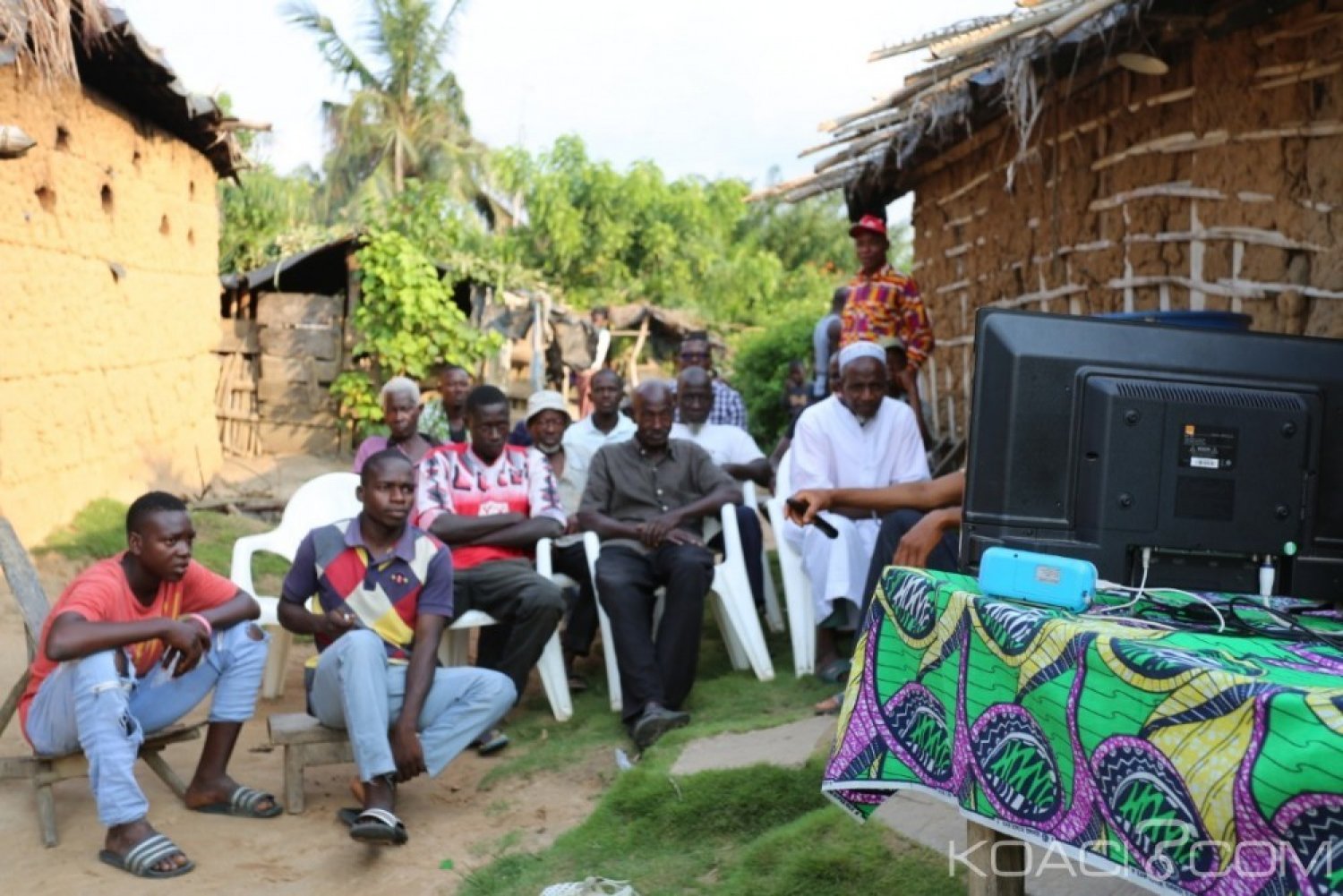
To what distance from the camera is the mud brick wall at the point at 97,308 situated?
26.0ft

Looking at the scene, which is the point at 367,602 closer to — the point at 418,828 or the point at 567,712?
the point at 418,828

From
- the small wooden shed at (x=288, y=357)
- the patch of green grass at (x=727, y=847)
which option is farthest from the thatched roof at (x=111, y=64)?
the patch of green grass at (x=727, y=847)

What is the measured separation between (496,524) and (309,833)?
1788mm

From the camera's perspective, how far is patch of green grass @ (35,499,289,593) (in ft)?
27.1

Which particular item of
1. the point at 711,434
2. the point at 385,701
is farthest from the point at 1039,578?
the point at 711,434

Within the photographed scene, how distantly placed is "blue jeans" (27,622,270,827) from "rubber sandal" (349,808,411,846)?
65cm

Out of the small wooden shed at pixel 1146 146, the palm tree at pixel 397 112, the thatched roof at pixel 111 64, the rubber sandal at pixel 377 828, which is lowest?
the rubber sandal at pixel 377 828

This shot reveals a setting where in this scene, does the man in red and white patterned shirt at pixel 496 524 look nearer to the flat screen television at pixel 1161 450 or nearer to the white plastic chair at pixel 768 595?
the white plastic chair at pixel 768 595

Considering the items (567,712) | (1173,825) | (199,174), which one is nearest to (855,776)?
(1173,825)

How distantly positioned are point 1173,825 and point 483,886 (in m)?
2.57

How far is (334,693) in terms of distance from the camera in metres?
4.48

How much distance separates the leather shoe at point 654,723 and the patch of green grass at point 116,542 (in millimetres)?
4114

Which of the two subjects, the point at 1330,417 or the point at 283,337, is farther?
the point at 283,337

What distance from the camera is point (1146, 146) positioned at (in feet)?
19.9
